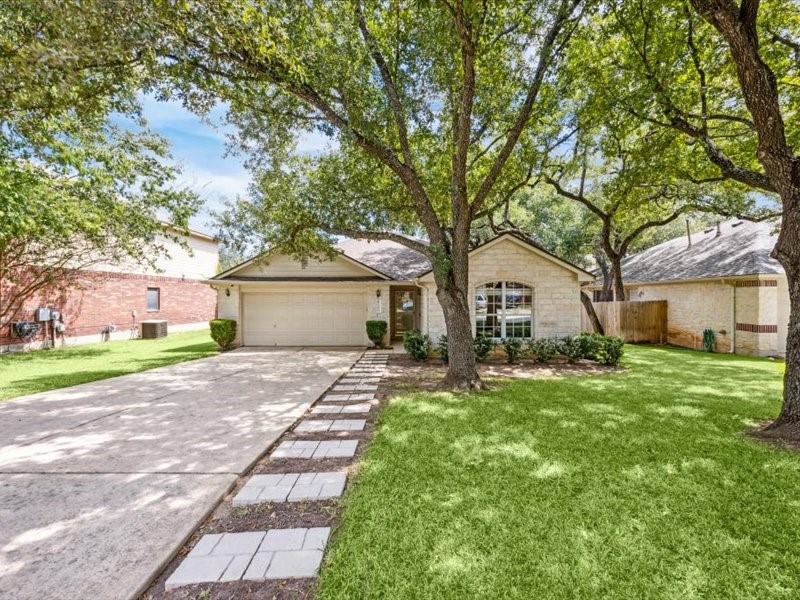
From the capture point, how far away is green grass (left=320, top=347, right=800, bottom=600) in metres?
2.52

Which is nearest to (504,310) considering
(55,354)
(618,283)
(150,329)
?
(618,283)

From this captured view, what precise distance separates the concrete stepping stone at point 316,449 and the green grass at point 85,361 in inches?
265

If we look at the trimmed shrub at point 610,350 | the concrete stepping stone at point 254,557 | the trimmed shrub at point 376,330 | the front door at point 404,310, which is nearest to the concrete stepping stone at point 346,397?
the concrete stepping stone at point 254,557

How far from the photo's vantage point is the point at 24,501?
3.53m

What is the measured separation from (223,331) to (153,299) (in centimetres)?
853

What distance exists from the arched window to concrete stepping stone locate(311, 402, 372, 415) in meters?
6.67

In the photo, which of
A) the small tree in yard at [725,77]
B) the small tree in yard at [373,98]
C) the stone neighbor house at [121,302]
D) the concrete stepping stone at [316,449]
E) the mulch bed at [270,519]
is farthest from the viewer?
the stone neighbor house at [121,302]

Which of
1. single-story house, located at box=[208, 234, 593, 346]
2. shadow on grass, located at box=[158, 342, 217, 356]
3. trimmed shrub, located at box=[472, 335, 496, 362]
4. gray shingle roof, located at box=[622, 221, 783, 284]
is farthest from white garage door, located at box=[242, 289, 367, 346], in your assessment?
gray shingle roof, located at box=[622, 221, 783, 284]

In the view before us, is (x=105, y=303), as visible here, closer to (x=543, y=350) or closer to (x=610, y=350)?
(x=543, y=350)

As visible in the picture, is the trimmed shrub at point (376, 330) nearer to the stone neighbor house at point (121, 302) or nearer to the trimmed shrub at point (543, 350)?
the trimmed shrub at point (543, 350)

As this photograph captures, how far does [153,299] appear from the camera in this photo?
19.8 m

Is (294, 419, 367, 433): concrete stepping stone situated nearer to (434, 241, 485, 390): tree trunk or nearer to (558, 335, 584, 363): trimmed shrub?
(434, 241, 485, 390): tree trunk

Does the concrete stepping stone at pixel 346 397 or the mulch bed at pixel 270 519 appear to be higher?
the concrete stepping stone at pixel 346 397

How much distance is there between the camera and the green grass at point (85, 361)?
28.9 feet
